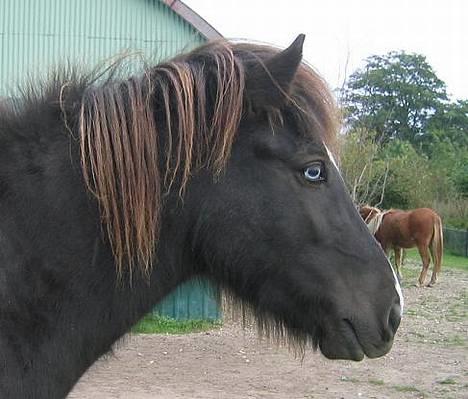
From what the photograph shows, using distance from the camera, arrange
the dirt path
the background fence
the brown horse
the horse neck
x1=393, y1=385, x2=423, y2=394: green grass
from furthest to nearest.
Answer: the background fence, the brown horse, x1=393, y1=385, x2=423, y2=394: green grass, the dirt path, the horse neck

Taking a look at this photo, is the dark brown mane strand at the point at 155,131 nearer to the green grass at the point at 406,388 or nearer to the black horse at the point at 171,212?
the black horse at the point at 171,212

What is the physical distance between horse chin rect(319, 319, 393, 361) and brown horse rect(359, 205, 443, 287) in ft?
52.1

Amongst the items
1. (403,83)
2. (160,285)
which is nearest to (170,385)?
(160,285)

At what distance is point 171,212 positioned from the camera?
2.19 meters

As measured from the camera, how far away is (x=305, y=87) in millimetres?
2377

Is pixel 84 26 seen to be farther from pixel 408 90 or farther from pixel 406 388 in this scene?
pixel 408 90

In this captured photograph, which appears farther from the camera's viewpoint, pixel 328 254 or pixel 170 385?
pixel 170 385

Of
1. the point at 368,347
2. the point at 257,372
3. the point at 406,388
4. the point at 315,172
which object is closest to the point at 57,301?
the point at 315,172

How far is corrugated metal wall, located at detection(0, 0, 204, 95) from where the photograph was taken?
949 centimetres

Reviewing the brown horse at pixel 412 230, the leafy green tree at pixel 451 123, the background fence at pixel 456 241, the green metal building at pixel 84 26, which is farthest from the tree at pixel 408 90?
the green metal building at pixel 84 26

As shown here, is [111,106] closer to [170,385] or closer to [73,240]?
[73,240]

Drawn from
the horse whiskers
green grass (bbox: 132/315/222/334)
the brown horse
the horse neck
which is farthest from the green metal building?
the brown horse

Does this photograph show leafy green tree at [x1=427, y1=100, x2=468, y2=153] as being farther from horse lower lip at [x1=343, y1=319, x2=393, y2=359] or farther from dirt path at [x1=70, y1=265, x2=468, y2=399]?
horse lower lip at [x1=343, y1=319, x2=393, y2=359]

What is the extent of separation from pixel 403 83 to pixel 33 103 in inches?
2190
